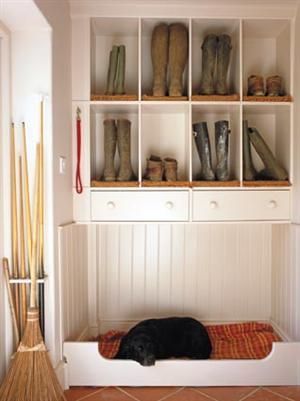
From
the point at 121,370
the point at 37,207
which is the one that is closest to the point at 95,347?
the point at 121,370

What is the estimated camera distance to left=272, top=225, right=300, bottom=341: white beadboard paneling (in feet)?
5.99

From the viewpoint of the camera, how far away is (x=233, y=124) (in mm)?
2033

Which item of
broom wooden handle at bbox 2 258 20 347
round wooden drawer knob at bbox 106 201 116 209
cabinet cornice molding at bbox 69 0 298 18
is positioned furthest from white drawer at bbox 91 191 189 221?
cabinet cornice molding at bbox 69 0 298 18

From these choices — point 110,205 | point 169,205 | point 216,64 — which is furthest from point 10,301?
point 216,64

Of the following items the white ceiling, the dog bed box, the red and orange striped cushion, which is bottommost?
the red and orange striped cushion

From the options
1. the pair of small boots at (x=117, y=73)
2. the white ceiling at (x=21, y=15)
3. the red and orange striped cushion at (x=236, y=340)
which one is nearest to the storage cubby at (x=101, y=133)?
the pair of small boots at (x=117, y=73)

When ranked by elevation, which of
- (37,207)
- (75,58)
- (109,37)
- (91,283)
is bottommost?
(91,283)

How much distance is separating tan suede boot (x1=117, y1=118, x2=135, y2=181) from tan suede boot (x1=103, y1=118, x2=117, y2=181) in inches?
1.1

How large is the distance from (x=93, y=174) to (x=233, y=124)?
2.73ft

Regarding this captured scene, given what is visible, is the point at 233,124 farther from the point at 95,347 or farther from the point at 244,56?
the point at 95,347

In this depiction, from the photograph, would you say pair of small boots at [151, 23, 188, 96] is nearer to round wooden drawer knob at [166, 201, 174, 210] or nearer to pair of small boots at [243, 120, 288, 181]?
pair of small boots at [243, 120, 288, 181]

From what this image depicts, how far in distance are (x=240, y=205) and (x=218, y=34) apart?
3.17ft

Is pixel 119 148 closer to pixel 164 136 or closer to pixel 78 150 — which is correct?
pixel 78 150

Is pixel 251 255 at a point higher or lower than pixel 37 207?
lower
